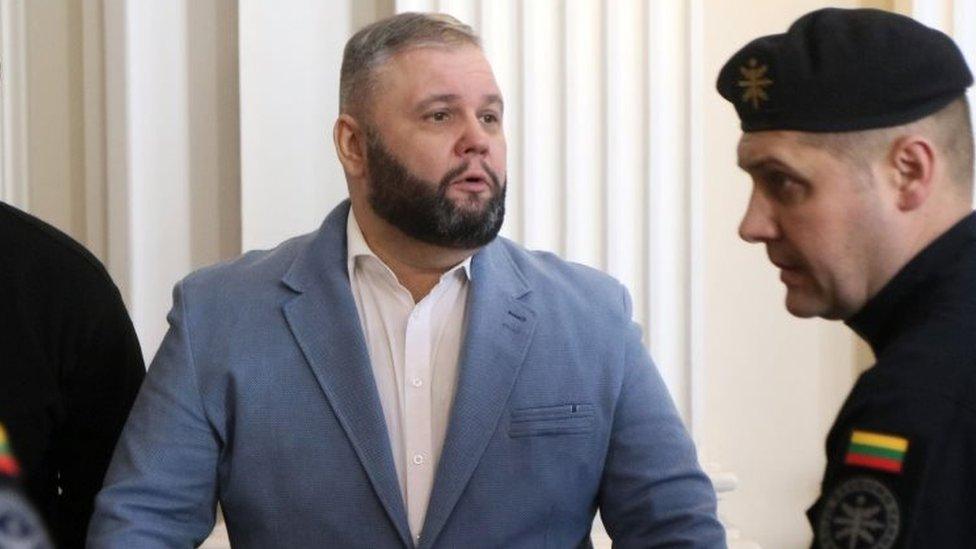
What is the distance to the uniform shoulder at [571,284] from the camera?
2221mm

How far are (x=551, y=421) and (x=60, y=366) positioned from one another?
718 mm

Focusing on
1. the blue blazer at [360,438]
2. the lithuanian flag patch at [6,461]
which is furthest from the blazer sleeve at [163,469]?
the lithuanian flag patch at [6,461]

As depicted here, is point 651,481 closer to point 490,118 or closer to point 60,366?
point 490,118

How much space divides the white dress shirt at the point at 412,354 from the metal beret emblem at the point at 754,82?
2.56 ft

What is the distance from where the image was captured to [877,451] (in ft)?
3.72

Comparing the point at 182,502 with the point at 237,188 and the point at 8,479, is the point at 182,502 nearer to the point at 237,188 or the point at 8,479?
the point at 237,188

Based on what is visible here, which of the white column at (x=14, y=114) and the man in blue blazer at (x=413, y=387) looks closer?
the man in blue blazer at (x=413, y=387)

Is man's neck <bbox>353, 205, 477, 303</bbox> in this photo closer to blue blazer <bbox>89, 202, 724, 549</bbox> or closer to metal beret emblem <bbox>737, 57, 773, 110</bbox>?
blue blazer <bbox>89, 202, 724, 549</bbox>

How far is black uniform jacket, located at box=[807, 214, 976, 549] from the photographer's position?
1122 mm

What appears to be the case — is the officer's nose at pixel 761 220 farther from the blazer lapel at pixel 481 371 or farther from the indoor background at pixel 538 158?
the indoor background at pixel 538 158

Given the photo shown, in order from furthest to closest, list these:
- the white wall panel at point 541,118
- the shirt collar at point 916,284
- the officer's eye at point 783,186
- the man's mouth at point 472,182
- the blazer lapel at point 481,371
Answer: the white wall panel at point 541,118, the man's mouth at point 472,182, the blazer lapel at point 481,371, the officer's eye at point 783,186, the shirt collar at point 916,284

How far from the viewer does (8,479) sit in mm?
647

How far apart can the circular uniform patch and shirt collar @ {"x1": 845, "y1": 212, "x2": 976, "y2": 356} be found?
0.19 metres

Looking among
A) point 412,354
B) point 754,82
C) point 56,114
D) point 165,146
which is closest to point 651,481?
point 412,354
